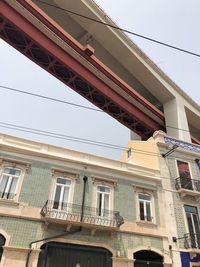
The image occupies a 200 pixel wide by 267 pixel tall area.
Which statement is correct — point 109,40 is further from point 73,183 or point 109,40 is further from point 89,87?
point 73,183

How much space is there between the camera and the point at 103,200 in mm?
15695

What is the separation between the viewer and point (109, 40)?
2747 cm

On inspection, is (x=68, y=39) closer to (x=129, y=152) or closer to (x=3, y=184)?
(x=129, y=152)

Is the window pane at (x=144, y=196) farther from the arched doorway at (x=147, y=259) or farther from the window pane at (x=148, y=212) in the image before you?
the arched doorway at (x=147, y=259)

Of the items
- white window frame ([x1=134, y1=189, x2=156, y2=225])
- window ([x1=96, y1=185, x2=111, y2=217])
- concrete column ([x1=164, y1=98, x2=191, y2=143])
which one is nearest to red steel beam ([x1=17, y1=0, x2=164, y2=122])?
concrete column ([x1=164, y1=98, x2=191, y2=143])

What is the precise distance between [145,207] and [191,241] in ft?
11.5

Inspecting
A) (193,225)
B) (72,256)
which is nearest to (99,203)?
(72,256)

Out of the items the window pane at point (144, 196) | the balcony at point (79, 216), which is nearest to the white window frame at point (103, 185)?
the balcony at point (79, 216)

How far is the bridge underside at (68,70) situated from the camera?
20828mm

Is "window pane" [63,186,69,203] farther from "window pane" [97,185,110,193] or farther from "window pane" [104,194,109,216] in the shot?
"window pane" [104,194,109,216]

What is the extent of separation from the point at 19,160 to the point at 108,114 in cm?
1584

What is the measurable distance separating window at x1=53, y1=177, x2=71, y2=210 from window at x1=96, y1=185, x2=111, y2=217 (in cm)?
198

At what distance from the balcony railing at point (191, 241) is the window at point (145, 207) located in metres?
2.53

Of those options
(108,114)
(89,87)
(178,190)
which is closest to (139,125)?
(108,114)
